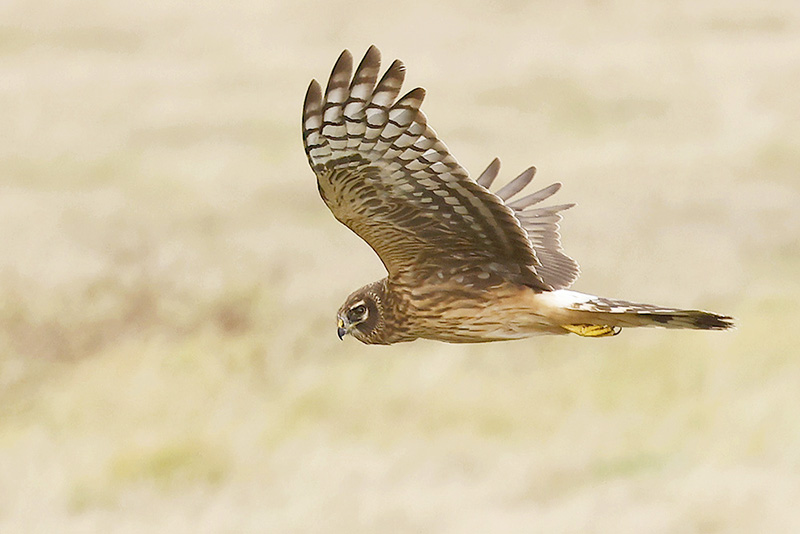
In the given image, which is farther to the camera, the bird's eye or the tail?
the bird's eye

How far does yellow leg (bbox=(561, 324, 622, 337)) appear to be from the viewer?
449 cm

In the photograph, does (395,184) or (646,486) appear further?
(646,486)

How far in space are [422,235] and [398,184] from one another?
0.22 m

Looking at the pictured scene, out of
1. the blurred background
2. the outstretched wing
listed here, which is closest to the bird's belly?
the outstretched wing

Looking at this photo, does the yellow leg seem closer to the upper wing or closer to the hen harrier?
the hen harrier

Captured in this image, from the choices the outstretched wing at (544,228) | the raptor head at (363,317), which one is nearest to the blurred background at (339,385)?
the outstretched wing at (544,228)

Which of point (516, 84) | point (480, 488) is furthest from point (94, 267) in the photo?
point (516, 84)

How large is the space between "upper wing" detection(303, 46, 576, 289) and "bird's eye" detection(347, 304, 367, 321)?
137 millimetres

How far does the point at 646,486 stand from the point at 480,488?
1554mm

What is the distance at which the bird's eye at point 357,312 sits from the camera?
4.65 m

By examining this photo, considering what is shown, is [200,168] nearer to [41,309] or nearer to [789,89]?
[41,309]

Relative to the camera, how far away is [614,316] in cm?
427

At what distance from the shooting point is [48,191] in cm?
1670

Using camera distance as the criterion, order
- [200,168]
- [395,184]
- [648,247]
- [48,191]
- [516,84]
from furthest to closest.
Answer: [516,84] < [200,168] < [48,191] < [648,247] < [395,184]
